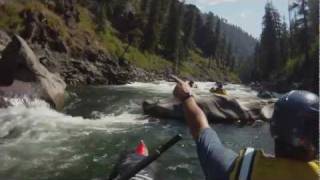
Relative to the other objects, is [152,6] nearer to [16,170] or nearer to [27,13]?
[27,13]

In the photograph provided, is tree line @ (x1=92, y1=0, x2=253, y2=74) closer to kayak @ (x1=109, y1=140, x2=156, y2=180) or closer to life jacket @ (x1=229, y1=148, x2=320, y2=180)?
kayak @ (x1=109, y1=140, x2=156, y2=180)

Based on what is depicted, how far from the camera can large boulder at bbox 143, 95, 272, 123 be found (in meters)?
23.6

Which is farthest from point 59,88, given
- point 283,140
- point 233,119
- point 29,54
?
point 283,140

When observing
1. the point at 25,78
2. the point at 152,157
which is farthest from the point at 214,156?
the point at 25,78

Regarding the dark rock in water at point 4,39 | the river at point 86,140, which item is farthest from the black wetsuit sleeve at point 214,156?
the dark rock in water at point 4,39

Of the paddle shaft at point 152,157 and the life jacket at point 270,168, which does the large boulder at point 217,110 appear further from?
the life jacket at point 270,168

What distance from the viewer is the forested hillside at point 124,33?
2014 inches

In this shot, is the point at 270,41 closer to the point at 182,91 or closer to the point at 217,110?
the point at 217,110

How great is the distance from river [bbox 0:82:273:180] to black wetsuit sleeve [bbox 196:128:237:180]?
9.74 m

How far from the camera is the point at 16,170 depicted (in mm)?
13242

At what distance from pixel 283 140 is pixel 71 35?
5726cm

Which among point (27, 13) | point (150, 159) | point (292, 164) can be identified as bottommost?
point (150, 159)

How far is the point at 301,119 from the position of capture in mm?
2525

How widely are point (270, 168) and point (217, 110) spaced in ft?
70.4
